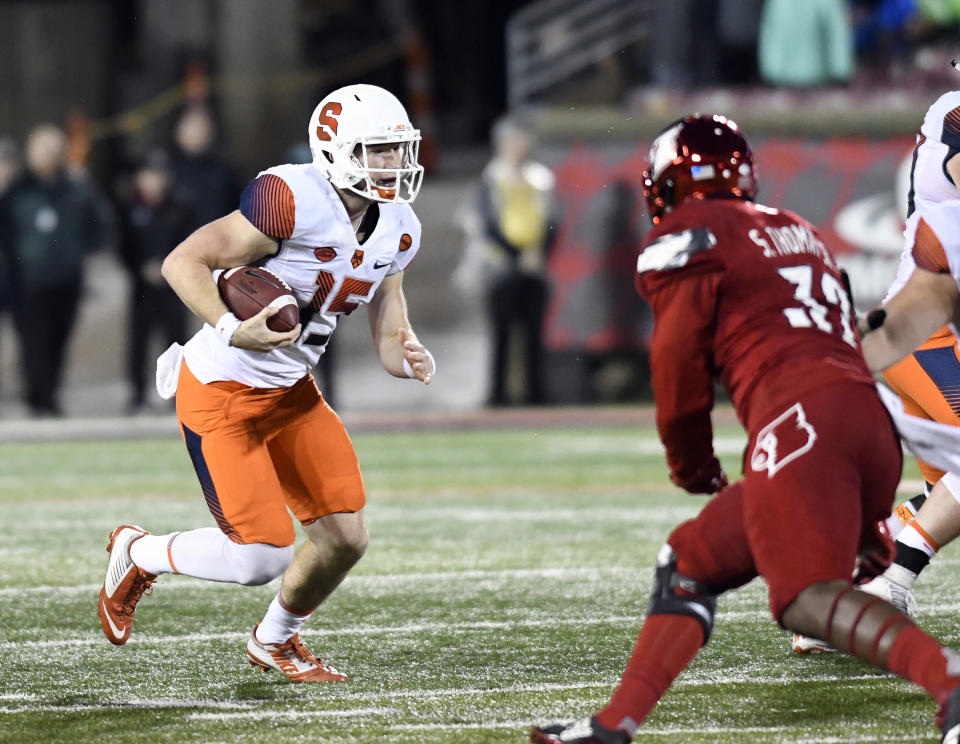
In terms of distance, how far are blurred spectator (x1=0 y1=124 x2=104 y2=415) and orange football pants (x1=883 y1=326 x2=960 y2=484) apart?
7.92 m

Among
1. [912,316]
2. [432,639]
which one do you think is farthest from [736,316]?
[432,639]

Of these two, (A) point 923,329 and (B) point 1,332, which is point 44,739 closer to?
(A) point 923,329

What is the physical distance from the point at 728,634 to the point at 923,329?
138cm

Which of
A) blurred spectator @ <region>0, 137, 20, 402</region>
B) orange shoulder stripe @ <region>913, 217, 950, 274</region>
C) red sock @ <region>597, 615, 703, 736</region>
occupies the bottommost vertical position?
blurred spectator @ <region>0, 137, 20, 402</region>

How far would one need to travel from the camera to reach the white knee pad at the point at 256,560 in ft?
13.7

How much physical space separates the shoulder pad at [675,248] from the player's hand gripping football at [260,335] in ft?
3.76

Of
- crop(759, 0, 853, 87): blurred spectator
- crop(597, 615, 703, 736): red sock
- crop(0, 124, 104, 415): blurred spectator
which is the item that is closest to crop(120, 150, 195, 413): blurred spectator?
crop(0, 124, 104, 415): blurred spectator

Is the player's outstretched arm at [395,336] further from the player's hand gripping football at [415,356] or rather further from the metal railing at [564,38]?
the metal railing at [564,38]

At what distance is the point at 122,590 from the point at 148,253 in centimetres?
732

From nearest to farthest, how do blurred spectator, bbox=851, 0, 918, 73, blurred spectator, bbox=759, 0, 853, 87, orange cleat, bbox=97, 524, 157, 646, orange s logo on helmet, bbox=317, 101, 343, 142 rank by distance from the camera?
orange s logo on helmet, bbox=317, 101, 343, 142, orange cleat, bbox=97, 524, 157, 646, blurred spectator, bbox=759, 0, 853, 87, blurred spectator, bbox=851, 0, 918, 73

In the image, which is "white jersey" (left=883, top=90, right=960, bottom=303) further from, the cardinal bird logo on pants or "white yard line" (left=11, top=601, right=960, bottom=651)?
"white yard line" (left=11, top=601, right=960, bottom=651)

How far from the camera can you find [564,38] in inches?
538

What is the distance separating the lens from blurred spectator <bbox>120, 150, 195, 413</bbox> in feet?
37.8

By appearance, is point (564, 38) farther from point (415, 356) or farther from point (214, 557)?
point (214, 557)
